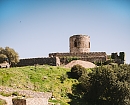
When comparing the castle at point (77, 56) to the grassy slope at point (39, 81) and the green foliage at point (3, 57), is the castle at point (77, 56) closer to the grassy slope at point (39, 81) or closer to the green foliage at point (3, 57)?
the green foliage at point (3, 57)

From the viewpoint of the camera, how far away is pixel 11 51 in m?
30.0

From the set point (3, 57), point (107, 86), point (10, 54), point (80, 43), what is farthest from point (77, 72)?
point (80, 43)

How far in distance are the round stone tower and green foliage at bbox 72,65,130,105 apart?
52.9 ft

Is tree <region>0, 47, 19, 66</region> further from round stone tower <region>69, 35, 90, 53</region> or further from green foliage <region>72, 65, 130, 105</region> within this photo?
round stone tower <region>69, 35, 90, 53</region>

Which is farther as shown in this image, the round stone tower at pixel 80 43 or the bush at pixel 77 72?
the round stone tower at pixel 80 43

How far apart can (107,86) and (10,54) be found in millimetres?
14238

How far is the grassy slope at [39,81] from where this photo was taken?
21094 millimetres

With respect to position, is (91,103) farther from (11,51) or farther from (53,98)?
(11,51)

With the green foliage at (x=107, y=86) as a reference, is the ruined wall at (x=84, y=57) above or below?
above

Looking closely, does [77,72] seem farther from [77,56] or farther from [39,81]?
[77,56]

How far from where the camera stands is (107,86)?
22.3 m

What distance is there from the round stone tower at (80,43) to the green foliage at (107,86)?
1614 centimetres

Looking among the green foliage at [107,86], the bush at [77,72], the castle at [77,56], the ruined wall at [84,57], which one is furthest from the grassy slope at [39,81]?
the ruined wall at [84,57]

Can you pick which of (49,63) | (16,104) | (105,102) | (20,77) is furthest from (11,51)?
(16,104)
